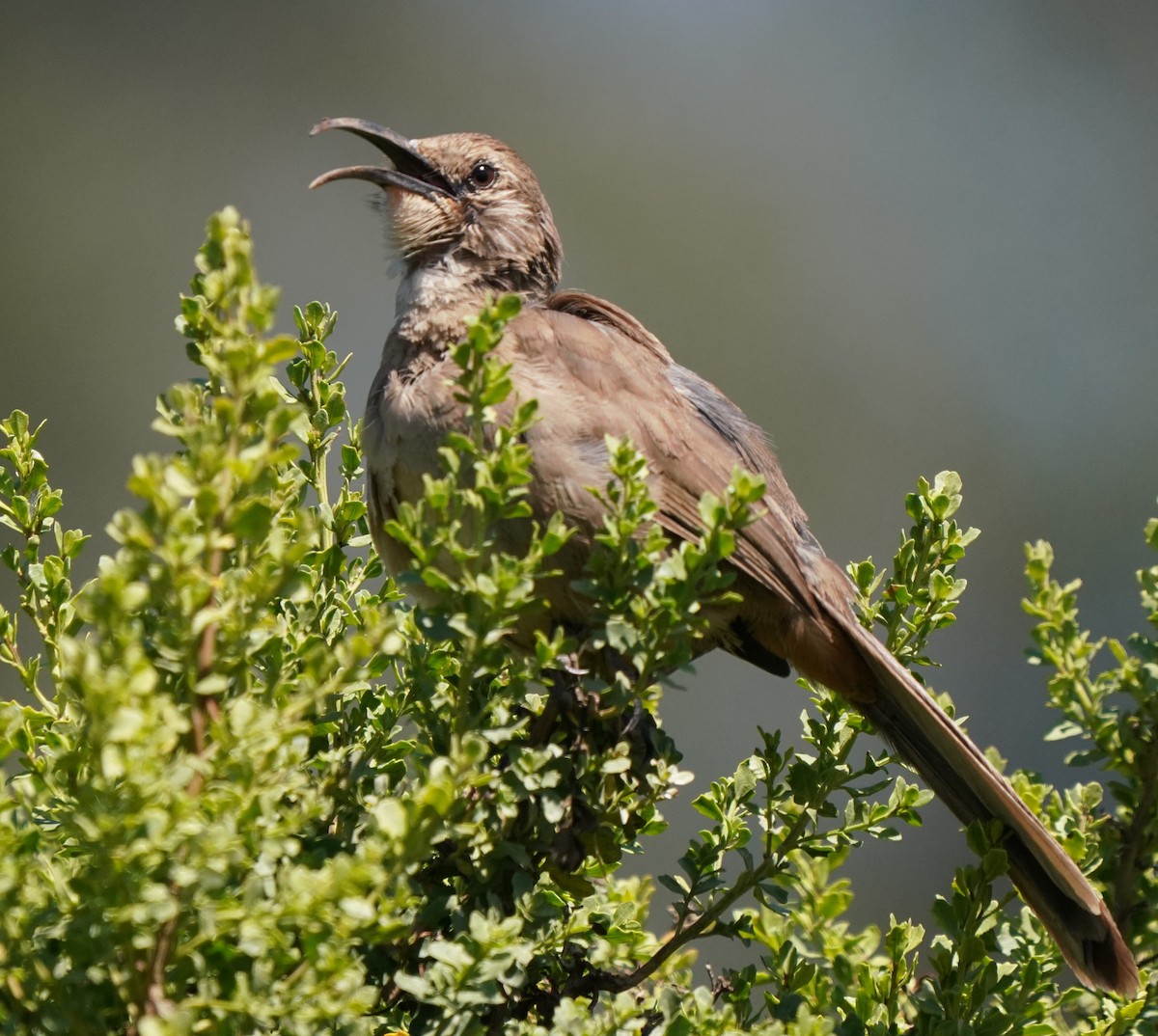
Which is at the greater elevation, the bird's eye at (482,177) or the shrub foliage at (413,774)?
the bird's eye at (482,177)

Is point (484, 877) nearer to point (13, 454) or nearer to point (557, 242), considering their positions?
point (13, 454)

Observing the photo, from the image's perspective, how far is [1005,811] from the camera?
292 centimetres

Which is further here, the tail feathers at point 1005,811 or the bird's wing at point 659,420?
the bird's wing at point 659,420

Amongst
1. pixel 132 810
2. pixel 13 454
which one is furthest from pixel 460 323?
pixel 132 810

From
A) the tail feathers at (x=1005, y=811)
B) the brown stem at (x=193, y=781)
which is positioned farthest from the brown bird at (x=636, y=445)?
the brown stem at (x=193, y=781)

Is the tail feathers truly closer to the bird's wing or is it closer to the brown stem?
the bird's wing

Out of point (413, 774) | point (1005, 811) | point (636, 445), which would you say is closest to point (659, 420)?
point (636, 445)

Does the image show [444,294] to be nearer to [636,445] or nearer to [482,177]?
[482,177]

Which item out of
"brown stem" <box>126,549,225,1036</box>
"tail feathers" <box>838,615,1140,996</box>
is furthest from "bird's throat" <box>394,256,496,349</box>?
"brown stem" <box>126,549,225,1036</box>

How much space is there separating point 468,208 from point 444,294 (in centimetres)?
42

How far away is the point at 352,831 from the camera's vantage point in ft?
7.39

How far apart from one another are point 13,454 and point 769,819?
1580 millimetres

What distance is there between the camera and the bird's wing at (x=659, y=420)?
314cm

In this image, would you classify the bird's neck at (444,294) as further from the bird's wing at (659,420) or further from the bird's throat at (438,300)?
the bird's wing at (659,420)
